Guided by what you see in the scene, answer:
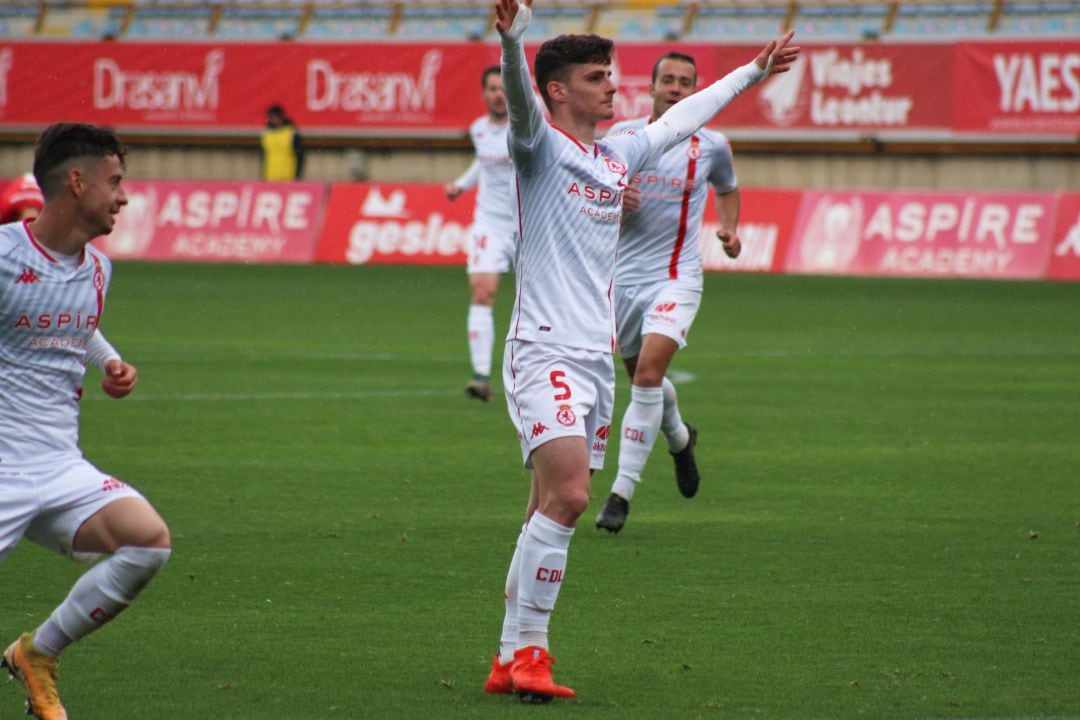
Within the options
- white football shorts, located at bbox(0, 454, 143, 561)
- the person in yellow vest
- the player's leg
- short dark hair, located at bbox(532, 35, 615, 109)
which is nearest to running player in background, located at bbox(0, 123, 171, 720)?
white football shorts, located at bbox(0, 454, 143, 561)

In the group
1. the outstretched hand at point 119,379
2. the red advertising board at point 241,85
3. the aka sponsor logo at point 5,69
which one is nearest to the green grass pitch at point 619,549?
the outstretched hand at point 119,379

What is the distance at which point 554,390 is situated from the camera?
615 centimetres

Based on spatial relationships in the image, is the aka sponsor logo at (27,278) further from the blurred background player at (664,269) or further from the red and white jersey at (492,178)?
the red and white jersey at (492,178)

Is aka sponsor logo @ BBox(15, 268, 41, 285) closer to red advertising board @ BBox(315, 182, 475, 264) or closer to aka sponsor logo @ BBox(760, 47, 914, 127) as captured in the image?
red advertising board @ BBox(315, 182, 475, 264)

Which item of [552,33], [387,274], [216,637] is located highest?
[216,637]

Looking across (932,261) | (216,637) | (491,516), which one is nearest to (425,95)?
A: (932,261)

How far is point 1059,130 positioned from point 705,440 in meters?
19.2

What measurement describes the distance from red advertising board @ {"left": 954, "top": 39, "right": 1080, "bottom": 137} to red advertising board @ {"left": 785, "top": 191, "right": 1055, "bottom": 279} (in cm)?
437

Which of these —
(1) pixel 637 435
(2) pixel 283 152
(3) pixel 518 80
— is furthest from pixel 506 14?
(2) pixel 283 152

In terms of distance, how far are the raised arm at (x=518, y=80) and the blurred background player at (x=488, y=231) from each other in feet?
27.2

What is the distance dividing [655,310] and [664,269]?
0.31 meters

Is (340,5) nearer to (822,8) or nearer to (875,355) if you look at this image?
(822,8)

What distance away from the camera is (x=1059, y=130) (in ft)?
97.5

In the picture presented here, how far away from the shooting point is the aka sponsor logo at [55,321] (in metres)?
5.35
